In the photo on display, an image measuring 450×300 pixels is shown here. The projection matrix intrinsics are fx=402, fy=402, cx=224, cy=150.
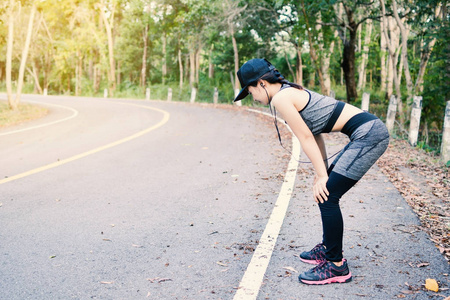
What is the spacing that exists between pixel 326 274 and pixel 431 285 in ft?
2.43

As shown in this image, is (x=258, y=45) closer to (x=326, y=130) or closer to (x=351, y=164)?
(x=326, y=130)

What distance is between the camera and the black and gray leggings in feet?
10.1

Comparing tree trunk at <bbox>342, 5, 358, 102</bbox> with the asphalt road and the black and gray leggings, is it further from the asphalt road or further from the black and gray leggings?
the black and gray leggings

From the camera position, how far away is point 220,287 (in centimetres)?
294

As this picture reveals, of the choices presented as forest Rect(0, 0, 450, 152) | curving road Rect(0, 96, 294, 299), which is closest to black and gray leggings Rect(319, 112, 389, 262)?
curving road Rect(0, 96, 294, 299)

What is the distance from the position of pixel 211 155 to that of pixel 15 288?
5.34m

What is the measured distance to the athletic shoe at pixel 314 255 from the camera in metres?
3.36

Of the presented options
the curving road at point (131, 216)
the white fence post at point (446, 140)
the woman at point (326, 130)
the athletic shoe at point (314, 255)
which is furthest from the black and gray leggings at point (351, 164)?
the white fence post at point (446, 140)

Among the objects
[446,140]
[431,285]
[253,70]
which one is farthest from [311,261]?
[446,140]

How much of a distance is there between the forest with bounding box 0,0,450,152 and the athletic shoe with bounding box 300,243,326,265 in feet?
23.2

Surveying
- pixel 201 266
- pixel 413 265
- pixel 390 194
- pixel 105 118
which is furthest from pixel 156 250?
pixel 105 118

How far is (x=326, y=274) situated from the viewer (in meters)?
3.08

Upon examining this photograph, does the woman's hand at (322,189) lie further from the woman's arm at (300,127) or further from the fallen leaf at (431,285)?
the fallen leaf at (431,285)

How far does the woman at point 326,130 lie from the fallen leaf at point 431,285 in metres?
0.55
